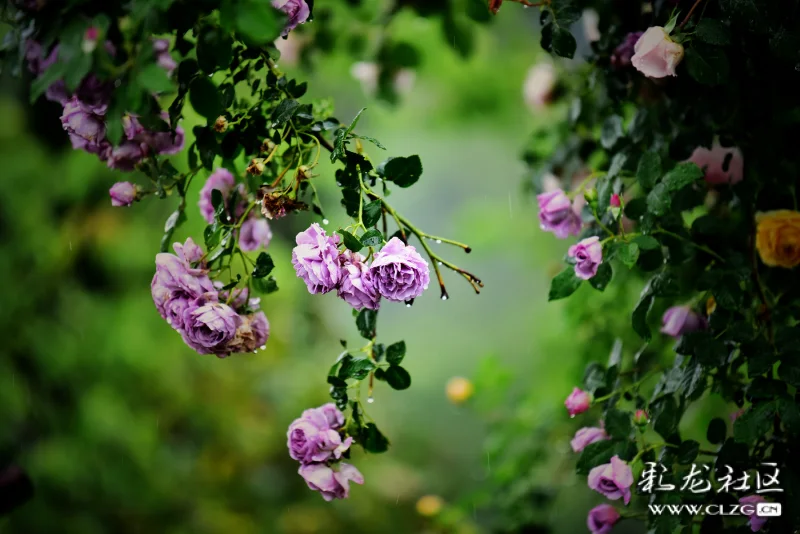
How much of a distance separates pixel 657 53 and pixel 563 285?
0.26 metres

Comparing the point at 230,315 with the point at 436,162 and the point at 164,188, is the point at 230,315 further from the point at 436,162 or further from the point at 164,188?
the point at 436,162

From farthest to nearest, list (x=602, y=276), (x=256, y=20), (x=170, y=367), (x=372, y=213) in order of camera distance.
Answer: (x=170, y=367)
(x=602, y=276)
(x=372, y=213)
(x=256, y=20)

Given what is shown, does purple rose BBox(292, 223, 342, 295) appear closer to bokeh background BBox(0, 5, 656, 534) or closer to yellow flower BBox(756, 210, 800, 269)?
yellow flower BBox(756, 210, 800, 269)

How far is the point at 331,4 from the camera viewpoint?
1404 millimetres

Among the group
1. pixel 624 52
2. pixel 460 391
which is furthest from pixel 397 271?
pixel 460 391

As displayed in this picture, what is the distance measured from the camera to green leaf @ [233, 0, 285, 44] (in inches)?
20.7

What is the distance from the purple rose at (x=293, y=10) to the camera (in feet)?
2.08

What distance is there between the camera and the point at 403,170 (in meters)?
0.66

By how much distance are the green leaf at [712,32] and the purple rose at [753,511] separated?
1.57 feet

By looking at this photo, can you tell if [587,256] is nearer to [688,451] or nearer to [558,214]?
[558,214]

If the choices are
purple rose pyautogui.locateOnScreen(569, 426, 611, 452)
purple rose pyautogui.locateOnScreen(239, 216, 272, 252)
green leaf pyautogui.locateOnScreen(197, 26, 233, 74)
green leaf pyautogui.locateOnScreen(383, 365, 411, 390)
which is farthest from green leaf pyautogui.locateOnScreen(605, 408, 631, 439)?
green leaf pyautogui.locateOnScreen(197, 26, 233, 74)

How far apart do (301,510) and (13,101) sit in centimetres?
162

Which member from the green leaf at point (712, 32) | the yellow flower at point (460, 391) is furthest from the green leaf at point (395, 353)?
the yellow flower at point (460, 391)

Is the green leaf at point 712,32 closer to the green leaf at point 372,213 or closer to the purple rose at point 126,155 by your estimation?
the green leaf at point 372,213
